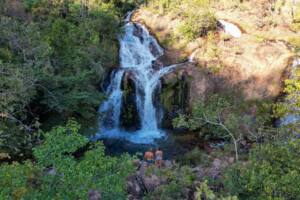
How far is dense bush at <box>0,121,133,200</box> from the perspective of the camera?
5.19m

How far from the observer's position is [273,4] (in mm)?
23125

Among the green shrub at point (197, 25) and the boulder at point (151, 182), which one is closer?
the boulder at point (151, 182)

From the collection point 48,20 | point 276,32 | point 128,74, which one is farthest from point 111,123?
point 276,32

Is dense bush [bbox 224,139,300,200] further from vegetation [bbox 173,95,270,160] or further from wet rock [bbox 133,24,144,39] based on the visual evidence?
wet rock [bbox 133,24,144,39]

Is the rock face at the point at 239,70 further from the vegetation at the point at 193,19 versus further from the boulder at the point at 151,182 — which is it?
the boulder at the point at 151,182

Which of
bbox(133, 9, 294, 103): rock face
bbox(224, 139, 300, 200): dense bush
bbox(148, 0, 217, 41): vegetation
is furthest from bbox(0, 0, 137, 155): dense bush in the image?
bbox(224, 139, 300, 200): dense bush

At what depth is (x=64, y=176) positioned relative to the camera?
211 inches

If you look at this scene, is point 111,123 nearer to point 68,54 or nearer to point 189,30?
point 68,54

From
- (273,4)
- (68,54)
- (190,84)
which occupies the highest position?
(273,4)

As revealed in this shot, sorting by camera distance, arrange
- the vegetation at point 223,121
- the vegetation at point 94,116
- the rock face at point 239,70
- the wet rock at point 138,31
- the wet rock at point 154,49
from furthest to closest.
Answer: the wet rock at point 138,31
the wet rock at point 154,49
the rock face at point 239,70
the vegetation at point 223,121
the vegetation at point 94,116

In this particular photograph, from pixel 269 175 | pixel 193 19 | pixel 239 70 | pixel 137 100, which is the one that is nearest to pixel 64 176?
pixel 269 175

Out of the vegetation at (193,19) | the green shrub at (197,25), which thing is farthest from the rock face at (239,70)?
the vegetation at (193,19)

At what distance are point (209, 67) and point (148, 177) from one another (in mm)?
10027

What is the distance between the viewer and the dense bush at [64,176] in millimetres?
5191
